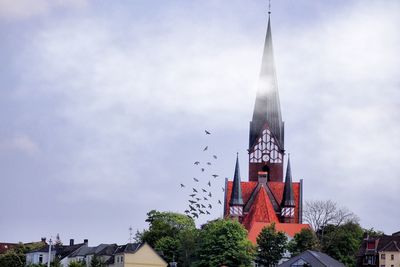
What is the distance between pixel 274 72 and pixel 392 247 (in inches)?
1280

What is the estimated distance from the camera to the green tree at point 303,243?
3694 inches

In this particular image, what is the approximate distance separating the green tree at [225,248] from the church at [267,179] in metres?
17.8

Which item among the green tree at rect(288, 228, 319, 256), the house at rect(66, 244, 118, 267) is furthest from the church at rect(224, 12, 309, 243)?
the house at rect(66, 244, 118, 267)

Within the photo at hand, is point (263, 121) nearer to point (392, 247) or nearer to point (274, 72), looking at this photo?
point (274, 72)

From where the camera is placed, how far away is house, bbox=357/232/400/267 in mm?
102125

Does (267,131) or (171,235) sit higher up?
(267,131)

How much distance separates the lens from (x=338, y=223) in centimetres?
11131

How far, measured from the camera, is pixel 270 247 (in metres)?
93.4

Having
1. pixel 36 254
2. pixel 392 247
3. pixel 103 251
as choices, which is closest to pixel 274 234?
pixel 392 247

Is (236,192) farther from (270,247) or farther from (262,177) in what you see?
(270,247)

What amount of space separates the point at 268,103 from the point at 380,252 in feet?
93.8

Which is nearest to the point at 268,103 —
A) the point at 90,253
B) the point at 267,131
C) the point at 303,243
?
the point at 267,131

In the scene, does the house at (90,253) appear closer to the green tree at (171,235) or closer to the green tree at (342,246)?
the green tree at (171,235)

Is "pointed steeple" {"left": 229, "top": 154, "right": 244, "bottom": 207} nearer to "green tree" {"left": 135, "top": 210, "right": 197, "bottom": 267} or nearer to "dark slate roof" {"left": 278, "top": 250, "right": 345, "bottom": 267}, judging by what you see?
"green tree" {"left": 135, "top": 210, "right": 197, "bottom": 267}
